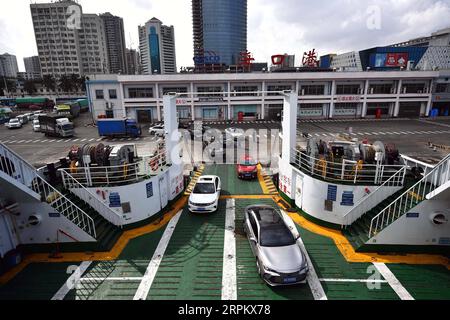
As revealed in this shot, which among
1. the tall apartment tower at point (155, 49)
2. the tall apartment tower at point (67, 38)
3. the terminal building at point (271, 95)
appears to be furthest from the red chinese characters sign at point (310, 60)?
the tall apartment tower at point (155, 49)

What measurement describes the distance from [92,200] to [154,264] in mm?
4882

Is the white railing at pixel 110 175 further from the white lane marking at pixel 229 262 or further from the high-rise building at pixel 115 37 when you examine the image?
the high-rise building at pixel 115 37

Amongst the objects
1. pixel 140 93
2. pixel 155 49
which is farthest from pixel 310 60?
pixel 155 49

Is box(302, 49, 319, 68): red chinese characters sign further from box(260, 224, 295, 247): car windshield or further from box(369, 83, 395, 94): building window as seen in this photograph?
box(260, 224, 295, 247): car windshield

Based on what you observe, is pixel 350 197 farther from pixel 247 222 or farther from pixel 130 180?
pixel 130 180

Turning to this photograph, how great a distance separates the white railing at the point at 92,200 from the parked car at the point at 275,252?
6.90m

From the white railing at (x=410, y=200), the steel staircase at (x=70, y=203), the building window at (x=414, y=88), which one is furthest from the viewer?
the building window at (x=414, y=88)

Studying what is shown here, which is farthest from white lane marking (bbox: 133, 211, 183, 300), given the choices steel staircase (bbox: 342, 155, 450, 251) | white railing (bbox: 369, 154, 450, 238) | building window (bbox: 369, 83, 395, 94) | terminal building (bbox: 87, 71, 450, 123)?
building window (bbox: 369, 83, 395, 94)

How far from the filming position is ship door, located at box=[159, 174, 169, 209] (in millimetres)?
14719

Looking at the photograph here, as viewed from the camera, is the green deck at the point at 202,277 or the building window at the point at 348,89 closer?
the green deck at the point at 202,277

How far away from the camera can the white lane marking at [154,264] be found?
30.2 ft

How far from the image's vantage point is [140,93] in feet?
172

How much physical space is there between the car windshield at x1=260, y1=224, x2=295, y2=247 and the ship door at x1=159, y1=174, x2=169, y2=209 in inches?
268
